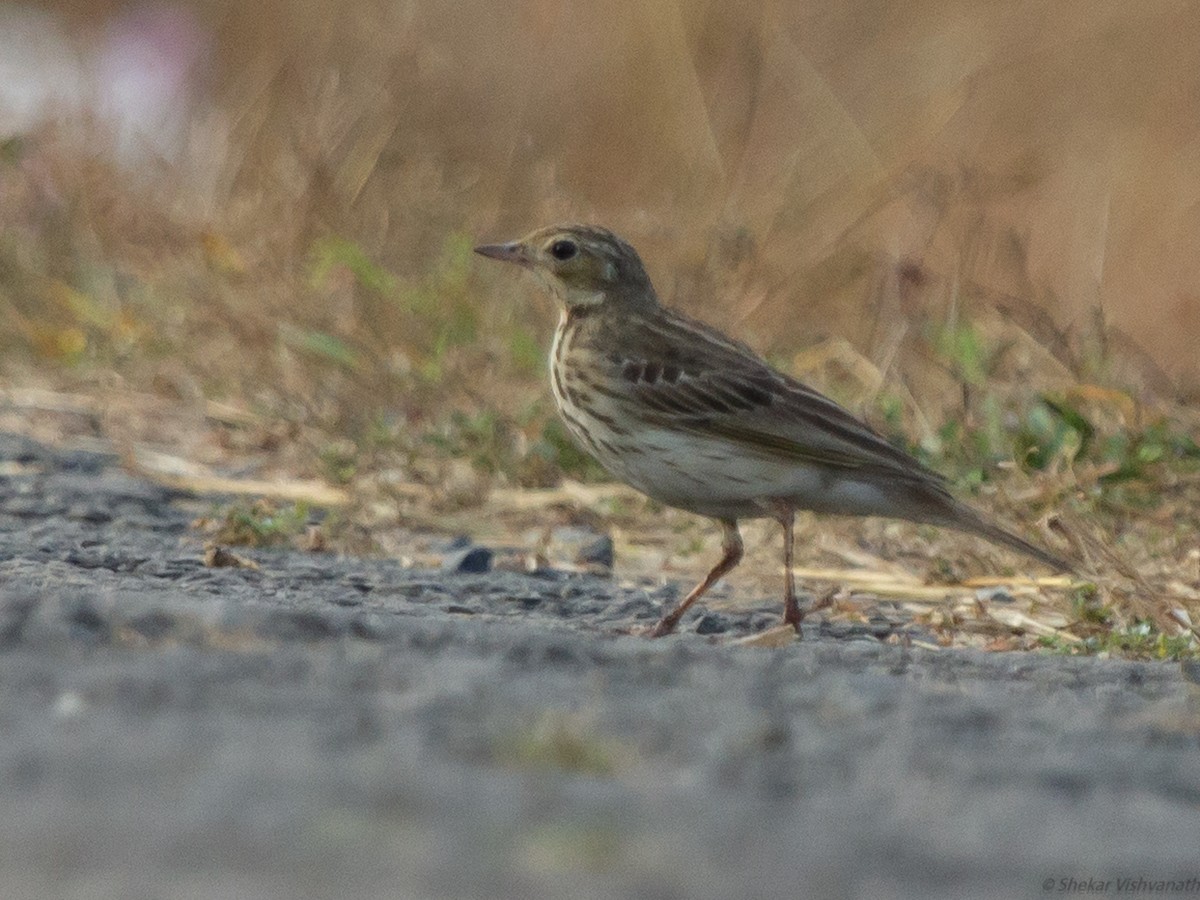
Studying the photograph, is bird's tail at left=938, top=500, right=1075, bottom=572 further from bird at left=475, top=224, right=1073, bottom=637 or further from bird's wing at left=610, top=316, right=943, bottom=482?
bird's wing at left=610, top=316, right=943, bottom=482

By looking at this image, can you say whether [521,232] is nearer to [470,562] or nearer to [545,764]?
[470,562]

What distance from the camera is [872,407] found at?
316 inches

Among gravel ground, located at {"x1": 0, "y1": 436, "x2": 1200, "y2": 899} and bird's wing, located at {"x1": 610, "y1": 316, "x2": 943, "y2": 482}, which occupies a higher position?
bird's wing, located at {"x1": 610, "y1": 316, "x2": 943, "y2": 482}

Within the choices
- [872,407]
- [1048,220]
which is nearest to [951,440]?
[872,407]

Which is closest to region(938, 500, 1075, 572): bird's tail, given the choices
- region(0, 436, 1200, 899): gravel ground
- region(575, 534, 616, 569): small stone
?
region(0, 436, 1200, 899): gravel ground

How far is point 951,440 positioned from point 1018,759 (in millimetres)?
4125

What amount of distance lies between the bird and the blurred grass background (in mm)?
639

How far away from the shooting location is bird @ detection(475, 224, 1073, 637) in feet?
19.5

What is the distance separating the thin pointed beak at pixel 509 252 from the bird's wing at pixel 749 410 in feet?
2.02

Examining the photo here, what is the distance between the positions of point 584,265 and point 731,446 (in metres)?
1.00

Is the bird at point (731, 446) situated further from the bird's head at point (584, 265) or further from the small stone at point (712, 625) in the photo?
the bird's head at point (584, 265)

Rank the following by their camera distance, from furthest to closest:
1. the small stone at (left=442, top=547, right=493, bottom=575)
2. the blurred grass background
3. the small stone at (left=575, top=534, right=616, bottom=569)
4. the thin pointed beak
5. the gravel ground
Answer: the blurred grass background < the small stone at (left=575, top=534, right=616, bottom=569) < the thin pointed beak < the small stone at (left=442, top=547, right=493, bottom=575) < the gravel ground

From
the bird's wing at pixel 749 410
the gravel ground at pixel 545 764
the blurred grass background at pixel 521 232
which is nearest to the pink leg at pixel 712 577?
the bird's wing at pixel 749 410

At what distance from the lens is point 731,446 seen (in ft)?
19.7
